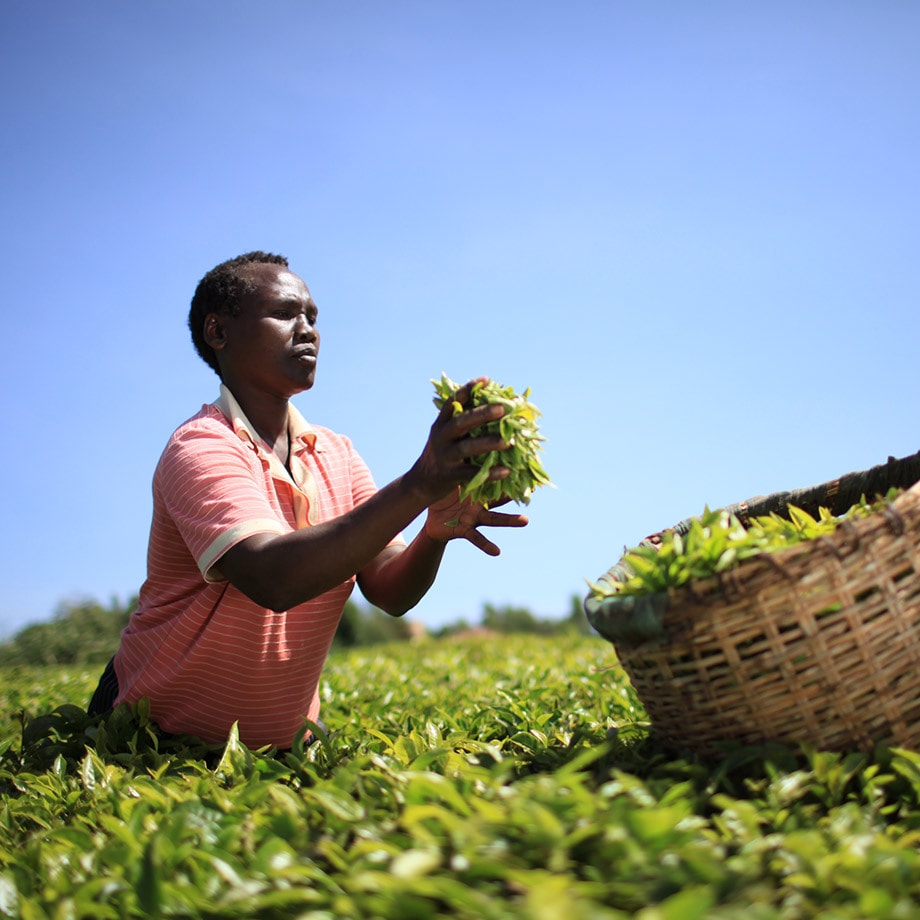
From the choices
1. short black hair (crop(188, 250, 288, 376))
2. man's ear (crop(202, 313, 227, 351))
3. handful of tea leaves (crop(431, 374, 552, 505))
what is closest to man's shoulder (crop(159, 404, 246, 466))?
man's ear (crop(202, 313, 227, 351))

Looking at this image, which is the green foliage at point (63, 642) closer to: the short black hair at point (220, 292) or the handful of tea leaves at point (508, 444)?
the short black hair at point (220, 292)

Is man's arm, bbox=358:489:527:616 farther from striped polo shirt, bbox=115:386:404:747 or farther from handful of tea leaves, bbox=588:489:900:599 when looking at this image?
handful of tea leaves, bbox=588:489:900:599

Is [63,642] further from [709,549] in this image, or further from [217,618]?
[709,549]

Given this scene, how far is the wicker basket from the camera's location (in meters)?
2.18

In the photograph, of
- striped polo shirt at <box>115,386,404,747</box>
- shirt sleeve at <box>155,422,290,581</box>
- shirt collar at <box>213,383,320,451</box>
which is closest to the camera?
shirt sleeve at <box>155,422,290,581</box>

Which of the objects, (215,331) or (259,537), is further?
(215,331)

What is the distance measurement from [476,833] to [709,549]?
0.87 m

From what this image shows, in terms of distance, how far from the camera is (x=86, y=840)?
225cm

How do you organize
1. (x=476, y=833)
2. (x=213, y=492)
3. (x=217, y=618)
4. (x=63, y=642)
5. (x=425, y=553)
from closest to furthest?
(x=476, y=833) < (x=213, y=492) < (x=217, y=618) < (x=425, y=553) < (x=63, y=642)

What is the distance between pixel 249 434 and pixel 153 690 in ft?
3.22

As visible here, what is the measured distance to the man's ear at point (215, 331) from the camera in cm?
368

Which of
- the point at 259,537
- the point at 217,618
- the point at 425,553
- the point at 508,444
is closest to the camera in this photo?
the point at 508,444

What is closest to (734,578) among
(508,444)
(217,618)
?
(508,444)

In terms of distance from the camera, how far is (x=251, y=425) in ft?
11.7
